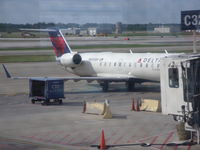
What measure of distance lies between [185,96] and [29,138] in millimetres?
6959

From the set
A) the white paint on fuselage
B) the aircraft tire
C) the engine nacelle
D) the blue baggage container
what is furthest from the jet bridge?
the engine nacelle

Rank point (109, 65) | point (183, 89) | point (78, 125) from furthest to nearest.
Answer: point (109, 65) → point (78, 125) → point (183, 89)

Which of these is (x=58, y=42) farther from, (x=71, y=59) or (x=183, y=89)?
(x=183, y=89)

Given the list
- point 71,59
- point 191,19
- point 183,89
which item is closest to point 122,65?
point 71,59

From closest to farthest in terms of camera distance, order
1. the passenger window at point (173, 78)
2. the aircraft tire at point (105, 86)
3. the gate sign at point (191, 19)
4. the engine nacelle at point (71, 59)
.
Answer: the passenger window at point (173, 78) < the gate sign at point (191, 19) < the aircraft tire at point (105, 86) < the engine nacelle at point (71, 59)

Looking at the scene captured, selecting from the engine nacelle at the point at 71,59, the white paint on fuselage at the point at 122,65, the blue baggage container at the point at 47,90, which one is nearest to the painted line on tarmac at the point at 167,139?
the blue baggage container at the point at 47,90

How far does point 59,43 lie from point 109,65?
6.49 m

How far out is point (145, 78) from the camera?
39.2 metres

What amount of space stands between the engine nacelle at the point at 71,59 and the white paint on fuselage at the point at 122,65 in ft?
1.86

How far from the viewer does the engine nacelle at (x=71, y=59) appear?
42.8 metres

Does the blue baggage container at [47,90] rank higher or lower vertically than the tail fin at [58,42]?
lower

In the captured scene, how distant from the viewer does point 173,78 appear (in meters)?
21.1

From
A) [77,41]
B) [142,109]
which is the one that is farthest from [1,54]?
[142,109]

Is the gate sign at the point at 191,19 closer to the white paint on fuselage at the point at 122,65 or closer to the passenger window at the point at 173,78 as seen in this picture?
the passenger window at the point at 173,78
